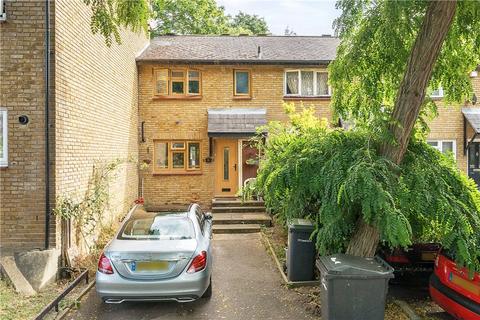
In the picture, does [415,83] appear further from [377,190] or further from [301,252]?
[301,252]

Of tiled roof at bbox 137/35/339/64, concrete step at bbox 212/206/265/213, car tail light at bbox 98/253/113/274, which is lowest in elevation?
concrete step at bbox 212/206/265/213

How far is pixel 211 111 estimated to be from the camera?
600 inches

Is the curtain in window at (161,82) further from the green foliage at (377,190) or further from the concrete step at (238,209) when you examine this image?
the green foliage at (377,190)

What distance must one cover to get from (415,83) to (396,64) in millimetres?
1180

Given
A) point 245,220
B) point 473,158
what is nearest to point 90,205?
point 245,220

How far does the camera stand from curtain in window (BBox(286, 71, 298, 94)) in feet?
51.3

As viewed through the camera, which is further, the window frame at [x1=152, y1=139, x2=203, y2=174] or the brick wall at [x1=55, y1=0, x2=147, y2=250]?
the window frame at [x1=152, y1=139, x2=203, y2=174]

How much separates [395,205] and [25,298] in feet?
19.2

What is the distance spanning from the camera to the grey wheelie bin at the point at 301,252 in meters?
7.20

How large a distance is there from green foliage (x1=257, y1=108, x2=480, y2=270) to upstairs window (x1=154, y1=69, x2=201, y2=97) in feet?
30.8

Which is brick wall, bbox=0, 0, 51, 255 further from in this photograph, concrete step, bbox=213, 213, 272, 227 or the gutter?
the gutter

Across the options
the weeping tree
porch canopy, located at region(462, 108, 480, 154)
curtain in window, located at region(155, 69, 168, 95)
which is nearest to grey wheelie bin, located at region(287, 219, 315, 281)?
the weeping tree

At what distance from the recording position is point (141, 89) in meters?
15.4

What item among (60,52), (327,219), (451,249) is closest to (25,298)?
(60,52)
